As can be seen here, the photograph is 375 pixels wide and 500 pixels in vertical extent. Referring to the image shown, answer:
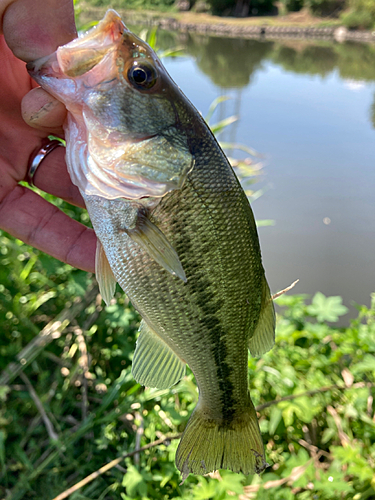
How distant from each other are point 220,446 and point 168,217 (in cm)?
97

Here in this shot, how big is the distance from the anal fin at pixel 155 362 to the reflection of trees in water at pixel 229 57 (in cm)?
1250

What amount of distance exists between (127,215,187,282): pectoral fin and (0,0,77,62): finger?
2.53 ft

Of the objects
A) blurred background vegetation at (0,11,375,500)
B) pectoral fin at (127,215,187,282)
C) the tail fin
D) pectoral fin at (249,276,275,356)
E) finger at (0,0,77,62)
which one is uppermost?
finger at (0,0,77,62)

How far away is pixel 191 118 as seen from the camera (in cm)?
137

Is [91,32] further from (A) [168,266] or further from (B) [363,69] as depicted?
(B) [363,69]

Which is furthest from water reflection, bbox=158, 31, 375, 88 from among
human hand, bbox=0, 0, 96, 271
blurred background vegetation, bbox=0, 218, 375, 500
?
human hand, bbox=0, 0, 96, 271

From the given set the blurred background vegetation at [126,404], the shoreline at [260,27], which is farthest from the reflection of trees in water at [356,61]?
the blurred background vegetation at [126,404]

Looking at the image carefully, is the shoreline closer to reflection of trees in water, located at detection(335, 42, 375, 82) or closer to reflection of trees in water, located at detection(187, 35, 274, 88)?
reflection of trees in water, located at detection(335, 42, 375, 82)

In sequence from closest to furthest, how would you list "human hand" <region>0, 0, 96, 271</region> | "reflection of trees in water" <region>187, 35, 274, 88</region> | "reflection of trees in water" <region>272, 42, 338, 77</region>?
"human hand" <region>0, 0, 96, 271</region>, "reflection of trees in water" <region>187, 35, 274, 88</region>, "reflection of trees in water" <region>272, 42, 338, 77</region>

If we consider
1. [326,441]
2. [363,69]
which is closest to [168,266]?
[326,441]

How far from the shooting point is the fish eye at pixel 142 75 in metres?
1.27

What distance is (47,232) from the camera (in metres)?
1.79

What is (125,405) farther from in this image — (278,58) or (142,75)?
(278,58)

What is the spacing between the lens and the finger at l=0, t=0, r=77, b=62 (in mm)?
1325
